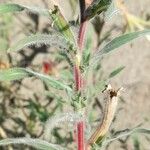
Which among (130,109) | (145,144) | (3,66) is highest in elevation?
(3,66)

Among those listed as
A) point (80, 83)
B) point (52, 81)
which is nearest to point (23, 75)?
point (52, 81)

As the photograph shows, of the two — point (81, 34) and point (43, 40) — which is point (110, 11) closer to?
point (81, 34)

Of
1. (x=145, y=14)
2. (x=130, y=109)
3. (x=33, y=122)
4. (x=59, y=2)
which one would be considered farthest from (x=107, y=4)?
(x=145, y=14)

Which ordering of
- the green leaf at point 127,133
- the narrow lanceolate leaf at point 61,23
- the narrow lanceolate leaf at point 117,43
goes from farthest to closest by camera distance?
the green leaf at point 127,133
the narrow lanceolate leaf at point 117,43
the narrow lanceolate leaf at point 61,23

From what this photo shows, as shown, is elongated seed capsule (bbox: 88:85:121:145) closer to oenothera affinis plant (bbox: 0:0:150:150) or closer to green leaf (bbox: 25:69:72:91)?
oenothera affinis plant (bbox: 0:0:150:150)

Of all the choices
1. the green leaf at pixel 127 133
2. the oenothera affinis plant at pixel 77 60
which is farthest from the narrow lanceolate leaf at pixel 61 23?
the green leaf at pixel 127 133

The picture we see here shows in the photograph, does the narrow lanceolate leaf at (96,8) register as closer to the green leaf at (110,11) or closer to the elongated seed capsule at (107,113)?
the green leaf at (110,11)

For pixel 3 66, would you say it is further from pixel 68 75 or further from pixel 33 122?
pixel 68 75
